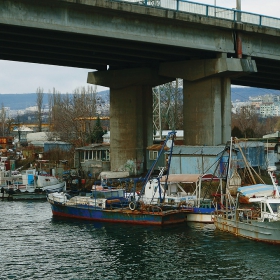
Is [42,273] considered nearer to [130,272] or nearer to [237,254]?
[130,272]

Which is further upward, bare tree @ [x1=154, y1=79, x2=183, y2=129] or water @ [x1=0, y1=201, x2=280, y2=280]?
bare tree @ [x1=154, y1=79, x2=183, y2=129]

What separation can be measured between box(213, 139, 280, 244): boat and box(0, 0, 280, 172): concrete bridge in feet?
58.5

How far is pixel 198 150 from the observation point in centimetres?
6856

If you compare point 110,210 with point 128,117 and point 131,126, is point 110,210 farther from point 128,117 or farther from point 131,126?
point 128,117

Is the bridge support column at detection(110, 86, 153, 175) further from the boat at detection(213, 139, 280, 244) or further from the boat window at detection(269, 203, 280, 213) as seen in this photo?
the boat window at detection(269, 203, 280, 213)

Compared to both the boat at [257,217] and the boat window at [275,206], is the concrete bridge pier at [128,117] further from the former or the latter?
the boat window at [275,206]

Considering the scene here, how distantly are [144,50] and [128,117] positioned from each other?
46.2 ft

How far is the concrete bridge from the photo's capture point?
181 ft

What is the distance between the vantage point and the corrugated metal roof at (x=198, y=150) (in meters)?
66.9

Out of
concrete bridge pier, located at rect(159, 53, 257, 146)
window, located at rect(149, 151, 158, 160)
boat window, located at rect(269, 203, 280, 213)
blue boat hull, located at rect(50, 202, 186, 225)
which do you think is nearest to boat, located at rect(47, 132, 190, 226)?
blue boat hull, located at rect(50, 202, 186, 225)

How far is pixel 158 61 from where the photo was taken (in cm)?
7238

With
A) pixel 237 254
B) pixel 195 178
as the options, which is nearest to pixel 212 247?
pixel 237 254

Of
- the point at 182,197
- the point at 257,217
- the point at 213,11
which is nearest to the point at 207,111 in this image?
the point at 213,11

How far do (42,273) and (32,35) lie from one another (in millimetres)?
23965
